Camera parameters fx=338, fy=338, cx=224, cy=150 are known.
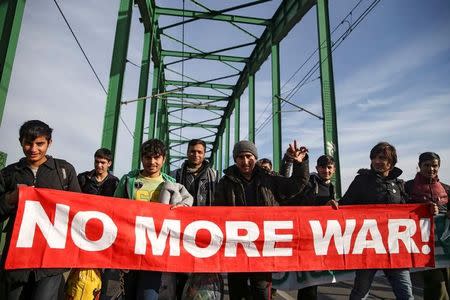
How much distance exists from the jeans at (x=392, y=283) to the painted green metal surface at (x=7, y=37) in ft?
16.2

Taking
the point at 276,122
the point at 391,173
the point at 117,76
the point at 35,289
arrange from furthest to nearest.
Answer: the point at 276,122 → the point at 117,76 → the point at 391,173 → the point at 35,289

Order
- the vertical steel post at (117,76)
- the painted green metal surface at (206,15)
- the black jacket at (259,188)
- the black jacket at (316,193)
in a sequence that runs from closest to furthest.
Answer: the black jacket at (259,188), the black jacket at (316,193), the vertical steel post at (117,76), the painted green metal surface at (206,15)

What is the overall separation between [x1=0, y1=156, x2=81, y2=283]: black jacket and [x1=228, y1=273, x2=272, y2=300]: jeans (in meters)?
1.51

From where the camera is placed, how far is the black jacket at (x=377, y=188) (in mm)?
3484

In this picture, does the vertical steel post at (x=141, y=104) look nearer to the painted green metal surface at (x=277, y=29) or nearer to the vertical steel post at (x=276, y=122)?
the vertical steel post at (x=276, y=122)

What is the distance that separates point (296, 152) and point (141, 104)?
397 inches

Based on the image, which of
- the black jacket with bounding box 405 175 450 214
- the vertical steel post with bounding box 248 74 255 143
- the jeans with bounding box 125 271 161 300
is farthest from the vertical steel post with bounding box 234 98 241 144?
the jeans with bounding box 125 271 161 300

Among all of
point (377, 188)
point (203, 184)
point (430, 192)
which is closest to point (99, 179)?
point (203, 184)

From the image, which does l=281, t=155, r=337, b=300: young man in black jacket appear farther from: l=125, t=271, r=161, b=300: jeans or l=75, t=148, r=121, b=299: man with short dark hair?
l=75, t=148, r=121, b=299: man with short dark hair

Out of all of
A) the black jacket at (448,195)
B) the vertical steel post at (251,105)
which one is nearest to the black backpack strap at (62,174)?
the black jacket at (448,195)

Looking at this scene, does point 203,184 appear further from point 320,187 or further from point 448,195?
point 448,195

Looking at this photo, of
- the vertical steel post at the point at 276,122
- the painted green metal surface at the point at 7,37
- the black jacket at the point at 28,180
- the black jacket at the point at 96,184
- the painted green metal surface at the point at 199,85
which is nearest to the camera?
the black jacket at the point at 28,180

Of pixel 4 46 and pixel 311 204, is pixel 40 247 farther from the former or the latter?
pixel 4 46

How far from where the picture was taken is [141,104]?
12414 millimetres
